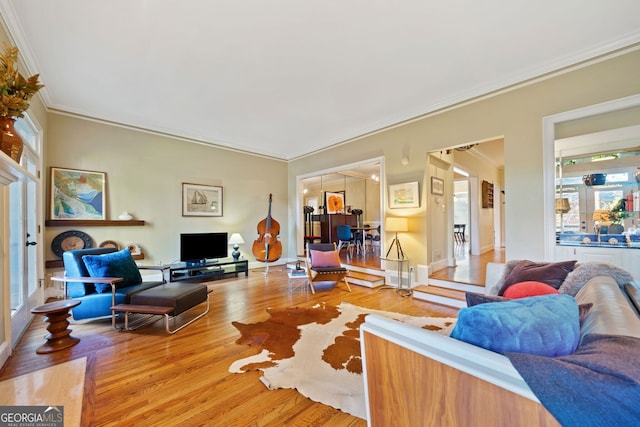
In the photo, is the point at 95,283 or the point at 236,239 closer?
the point at 95,283

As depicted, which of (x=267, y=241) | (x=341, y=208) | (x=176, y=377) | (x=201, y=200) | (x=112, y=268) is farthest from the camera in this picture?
(x=341, y=208)

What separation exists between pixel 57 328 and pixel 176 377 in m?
1.55

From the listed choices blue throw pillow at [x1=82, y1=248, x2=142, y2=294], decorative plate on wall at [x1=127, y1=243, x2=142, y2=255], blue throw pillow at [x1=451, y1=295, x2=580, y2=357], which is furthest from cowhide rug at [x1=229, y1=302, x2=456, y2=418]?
decorative plate on wall at [x1=127, y1=243, x2=142, y2=255]

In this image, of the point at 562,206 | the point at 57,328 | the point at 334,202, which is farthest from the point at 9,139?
the point at 334,202

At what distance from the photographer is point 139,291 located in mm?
3107

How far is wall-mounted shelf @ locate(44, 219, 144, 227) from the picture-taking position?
398 cm

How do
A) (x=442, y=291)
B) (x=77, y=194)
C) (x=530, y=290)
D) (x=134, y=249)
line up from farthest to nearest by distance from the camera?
(x=134, y=249), (x=77, y=194), (x=442, y=291), (x=530, y=290)

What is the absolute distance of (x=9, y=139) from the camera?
169 centimetres

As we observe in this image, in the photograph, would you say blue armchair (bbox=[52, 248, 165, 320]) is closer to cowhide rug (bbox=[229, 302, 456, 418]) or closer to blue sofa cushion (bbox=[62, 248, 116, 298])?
blue sofa cushion (bbox=[62, 248, 116, 298])

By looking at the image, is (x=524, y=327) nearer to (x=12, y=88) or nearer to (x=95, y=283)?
(x=12, y=88)

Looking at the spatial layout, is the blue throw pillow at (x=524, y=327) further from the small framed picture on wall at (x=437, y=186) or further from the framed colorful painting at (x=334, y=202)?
the framed colorful painting at (x=334, y=202)

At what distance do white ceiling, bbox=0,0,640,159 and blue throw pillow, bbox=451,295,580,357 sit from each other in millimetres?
2460

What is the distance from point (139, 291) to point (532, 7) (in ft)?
16.3

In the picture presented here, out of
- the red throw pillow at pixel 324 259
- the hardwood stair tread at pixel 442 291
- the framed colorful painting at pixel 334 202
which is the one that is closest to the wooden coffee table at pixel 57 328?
the red throw pillow at pixel 324 259
